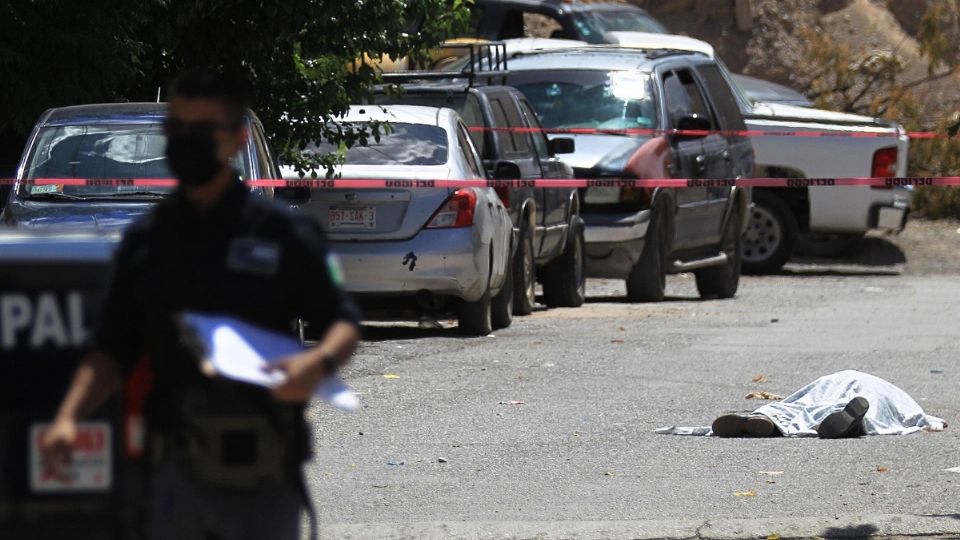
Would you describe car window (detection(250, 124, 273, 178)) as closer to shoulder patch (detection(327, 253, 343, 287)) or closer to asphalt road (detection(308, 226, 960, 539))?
asphalt road (detection(308, 226, 960, 539))

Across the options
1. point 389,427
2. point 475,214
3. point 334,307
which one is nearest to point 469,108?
point 475,214

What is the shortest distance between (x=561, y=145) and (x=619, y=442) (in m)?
6.45

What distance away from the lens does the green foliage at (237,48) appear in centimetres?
1177

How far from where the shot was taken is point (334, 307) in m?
3.85

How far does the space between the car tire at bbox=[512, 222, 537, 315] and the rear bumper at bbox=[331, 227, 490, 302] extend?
1.80m

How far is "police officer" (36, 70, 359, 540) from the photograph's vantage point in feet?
12.3

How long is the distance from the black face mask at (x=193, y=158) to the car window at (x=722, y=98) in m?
13.9

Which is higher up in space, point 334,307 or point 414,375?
point 334,307

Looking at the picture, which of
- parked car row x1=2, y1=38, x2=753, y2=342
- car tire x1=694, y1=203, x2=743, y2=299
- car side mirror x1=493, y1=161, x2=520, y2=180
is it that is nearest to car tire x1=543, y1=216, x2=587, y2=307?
parked car row x1=2, y1=38, x2=753, y2=342

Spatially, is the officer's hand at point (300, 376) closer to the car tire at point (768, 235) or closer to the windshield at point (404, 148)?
the windshield at point (404, 148)

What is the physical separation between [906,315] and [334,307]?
12.1m

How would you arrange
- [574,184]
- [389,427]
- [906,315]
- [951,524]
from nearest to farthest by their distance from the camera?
[951,524]
[389,427]
[574,184]
[906,315]

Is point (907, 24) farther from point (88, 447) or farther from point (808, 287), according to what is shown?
point (88, 447)

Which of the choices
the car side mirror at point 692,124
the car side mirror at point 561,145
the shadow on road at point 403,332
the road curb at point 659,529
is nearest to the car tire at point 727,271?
the car side mirror at point 692,124
